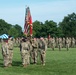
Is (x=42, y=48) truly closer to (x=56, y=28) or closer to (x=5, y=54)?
(x=5, y=54)

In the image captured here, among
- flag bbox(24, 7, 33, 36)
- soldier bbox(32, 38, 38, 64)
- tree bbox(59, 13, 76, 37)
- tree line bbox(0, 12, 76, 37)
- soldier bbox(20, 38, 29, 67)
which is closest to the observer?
soldier bbox(20, 38, 29, 67)

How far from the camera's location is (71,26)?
327 feet

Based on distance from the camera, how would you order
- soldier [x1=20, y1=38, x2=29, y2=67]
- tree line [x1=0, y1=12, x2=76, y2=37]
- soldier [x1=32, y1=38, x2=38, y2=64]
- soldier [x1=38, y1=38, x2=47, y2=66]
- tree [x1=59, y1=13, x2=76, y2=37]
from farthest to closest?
1. tree [x1=59, y1=13, x2=76, y2=37]
2. tree line [x1=0, y1=12, x2=76, y2=37]
3. soldier [x1=32, y1=38, x2=38, y2=64]
4. soldier [x1=38, y1=38, x2=47, y2=66]
5. soldier [x1=20, y1=38, x2=29, y2=67]

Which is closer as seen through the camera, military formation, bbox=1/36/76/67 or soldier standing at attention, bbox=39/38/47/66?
military formation, bbox=1/36/76/67

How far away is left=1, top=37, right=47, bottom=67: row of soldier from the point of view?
23.7 metres

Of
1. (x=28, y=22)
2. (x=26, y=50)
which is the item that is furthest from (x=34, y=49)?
→ (x=28, y=22)

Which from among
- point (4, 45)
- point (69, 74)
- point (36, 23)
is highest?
point (36, 23)

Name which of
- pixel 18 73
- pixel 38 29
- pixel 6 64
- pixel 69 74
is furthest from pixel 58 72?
pixel 38 29

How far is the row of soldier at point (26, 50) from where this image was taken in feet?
77.9

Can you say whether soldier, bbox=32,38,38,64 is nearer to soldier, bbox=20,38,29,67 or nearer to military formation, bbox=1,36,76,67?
military formation, bbox=1,36,76,67

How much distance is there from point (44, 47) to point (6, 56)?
2.74 meters

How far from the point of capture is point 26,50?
23891 mm

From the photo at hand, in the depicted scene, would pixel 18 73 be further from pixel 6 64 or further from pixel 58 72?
pixel 6 64

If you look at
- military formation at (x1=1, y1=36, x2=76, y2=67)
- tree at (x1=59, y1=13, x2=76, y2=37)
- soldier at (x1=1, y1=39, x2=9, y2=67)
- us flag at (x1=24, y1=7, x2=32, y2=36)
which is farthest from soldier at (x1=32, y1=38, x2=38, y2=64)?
tree at (x1=59, y1=13, x2=76, y2=37)
